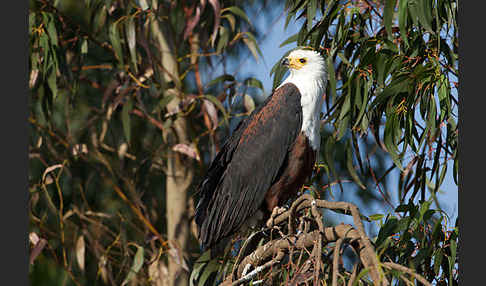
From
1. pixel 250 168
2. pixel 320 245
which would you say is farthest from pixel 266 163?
pixel 320 245

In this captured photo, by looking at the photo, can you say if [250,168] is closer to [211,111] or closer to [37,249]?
[211,111]

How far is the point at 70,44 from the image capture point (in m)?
3.69

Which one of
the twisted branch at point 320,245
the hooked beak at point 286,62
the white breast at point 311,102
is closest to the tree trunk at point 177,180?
the hooked beak at point 286,62

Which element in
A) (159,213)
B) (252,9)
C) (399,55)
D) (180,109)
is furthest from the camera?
(159,213)

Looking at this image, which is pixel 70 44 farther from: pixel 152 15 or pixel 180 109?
pixel 180 109

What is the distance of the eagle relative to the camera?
226 cm

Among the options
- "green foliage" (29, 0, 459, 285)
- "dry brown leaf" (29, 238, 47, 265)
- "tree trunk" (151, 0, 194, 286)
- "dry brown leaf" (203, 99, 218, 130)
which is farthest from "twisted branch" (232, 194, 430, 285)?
"tree trunk" (151, 0, 194, 286)

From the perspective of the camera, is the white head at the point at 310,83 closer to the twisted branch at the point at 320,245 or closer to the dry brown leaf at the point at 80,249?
the twisted branch at the point at 320,245

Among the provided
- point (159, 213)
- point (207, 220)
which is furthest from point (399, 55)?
point (159, 213)

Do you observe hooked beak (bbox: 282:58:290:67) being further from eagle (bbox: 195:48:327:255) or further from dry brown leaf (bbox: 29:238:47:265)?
dry brown leaf (bbox: 29:238:47:265)

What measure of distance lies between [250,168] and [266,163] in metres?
0.06

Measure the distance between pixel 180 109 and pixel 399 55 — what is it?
158 centimetres

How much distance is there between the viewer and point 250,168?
7.54 ft

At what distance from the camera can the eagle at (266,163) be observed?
2262mm
